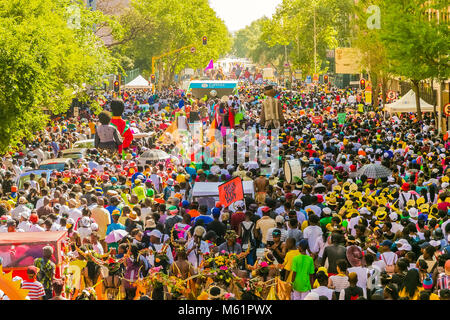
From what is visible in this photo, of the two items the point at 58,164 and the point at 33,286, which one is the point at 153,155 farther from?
the point at 33,286

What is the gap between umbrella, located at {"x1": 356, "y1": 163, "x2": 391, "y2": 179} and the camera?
18.0 meters

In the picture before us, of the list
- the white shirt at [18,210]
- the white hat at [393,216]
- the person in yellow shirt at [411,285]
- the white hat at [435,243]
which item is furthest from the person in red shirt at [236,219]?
the person in yellow shirt at [411,285]

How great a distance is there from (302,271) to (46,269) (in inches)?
133

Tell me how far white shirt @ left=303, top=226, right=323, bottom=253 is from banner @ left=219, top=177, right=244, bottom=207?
2275 millimetres

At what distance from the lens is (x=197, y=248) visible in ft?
39.0

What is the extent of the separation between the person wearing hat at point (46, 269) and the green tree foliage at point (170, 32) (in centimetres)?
5922

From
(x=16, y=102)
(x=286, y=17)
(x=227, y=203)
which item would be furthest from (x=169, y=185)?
(x=286, y=17)

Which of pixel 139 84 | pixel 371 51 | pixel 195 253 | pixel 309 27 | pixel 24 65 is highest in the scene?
pixel 309 27

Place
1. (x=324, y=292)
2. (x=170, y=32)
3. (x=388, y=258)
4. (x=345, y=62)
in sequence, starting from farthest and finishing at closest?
(x=170, y=32) → (x=345, y=62) → (x=388, y=258) → (x=324, y=292)

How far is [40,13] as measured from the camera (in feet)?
106

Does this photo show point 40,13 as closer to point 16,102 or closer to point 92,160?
point 16,102

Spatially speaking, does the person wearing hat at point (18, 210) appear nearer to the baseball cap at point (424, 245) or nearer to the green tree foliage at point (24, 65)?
the baseball cap at point (424, 245)

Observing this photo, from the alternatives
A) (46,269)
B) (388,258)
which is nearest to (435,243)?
(388,258)

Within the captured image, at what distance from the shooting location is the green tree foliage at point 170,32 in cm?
7712
